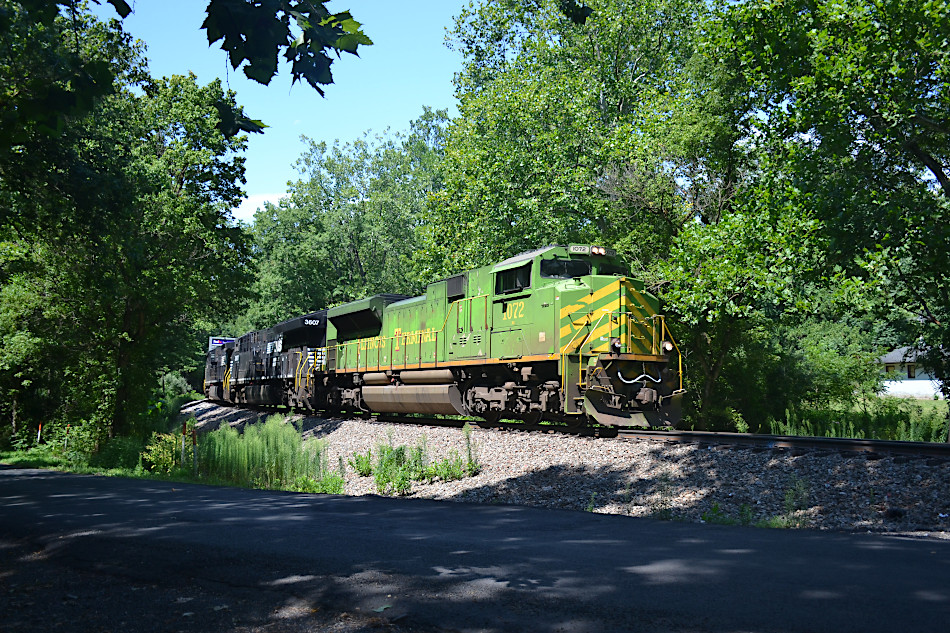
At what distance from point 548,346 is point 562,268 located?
1845mm

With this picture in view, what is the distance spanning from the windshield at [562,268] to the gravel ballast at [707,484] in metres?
3.49

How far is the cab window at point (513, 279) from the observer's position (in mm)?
15703

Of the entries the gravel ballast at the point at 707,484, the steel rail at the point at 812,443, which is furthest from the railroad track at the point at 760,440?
the gravel ballast at the point at 707,484

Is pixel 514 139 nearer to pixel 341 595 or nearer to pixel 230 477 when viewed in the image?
pixel 230 477

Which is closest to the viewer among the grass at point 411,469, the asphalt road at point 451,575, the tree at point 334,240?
the asphalt road at point 451,575

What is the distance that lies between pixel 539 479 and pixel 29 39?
10.9 metres

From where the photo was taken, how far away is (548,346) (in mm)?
14695

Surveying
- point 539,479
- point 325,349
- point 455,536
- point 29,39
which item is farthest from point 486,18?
point 455,536

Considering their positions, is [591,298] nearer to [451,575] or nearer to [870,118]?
[870,118]

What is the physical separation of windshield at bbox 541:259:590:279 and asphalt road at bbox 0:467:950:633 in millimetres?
8005

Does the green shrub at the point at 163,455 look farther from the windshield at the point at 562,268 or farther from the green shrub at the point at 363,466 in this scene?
the windshield at the point at 562,268

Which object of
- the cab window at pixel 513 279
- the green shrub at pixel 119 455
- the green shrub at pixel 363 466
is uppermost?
the cab window at pixel 513 279

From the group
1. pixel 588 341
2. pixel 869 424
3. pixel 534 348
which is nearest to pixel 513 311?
pixel 534 348

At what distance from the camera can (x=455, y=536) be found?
6.61 m
